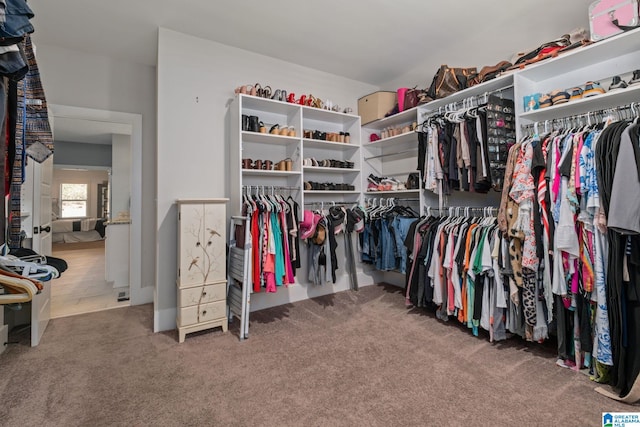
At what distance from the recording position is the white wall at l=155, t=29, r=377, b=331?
2730mm

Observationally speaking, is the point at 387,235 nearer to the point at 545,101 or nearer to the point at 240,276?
the point at 240,276

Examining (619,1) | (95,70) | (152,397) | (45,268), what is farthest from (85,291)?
(619,1)

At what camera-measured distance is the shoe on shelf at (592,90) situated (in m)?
1.96

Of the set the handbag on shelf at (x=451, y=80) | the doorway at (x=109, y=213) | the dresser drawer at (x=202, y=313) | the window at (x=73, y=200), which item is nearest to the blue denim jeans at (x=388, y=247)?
the handbag on shelf at (x=451, y=80)

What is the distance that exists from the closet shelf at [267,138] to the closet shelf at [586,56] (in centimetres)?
210

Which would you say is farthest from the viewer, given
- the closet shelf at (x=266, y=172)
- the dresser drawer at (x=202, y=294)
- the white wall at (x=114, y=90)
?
the white wall at (x=114, y=90)

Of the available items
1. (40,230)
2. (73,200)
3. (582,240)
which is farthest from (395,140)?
→ (73,200)

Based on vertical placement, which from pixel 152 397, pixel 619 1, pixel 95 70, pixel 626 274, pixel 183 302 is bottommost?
pixel 152 397

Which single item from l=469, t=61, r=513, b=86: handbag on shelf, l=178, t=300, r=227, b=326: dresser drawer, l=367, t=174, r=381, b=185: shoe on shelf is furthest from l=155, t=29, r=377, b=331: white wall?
l=469, t=61, r=513, b=86: handbag on shelf

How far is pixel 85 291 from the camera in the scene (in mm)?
3875

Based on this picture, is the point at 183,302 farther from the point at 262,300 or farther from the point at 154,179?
the point at 154,179

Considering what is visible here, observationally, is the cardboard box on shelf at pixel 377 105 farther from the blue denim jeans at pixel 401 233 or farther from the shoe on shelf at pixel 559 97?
the shoe on shelf at pixel 559 97

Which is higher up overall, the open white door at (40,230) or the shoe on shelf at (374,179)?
the shoe on shelf at (374,179)

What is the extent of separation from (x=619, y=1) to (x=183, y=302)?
3.76 m
